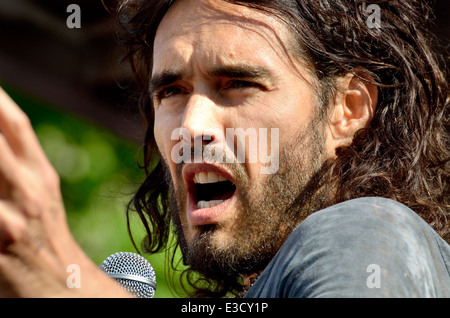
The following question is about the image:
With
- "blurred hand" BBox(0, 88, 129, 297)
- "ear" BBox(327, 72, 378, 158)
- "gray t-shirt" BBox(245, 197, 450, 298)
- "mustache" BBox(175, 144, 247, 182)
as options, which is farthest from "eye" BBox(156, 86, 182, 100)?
"blurred hand" BBox(0, 88, 129, 297)

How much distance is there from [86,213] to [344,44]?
11.2 feet

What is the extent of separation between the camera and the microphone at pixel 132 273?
178 centimetres

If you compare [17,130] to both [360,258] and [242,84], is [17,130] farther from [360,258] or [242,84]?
[242,84]

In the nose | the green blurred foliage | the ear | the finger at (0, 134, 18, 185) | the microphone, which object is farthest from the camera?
the green blurred foliage

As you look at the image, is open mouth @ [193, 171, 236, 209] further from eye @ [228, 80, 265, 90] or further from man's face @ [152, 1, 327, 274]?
eye @ [228, 80, 265, 90]

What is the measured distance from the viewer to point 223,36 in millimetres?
2021

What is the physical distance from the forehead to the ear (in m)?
0.26

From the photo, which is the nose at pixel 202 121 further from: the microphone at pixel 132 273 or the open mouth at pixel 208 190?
the microphone at pixel 132 273

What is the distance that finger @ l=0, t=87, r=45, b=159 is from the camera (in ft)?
2.99

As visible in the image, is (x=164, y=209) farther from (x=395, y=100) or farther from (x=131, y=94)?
(x=395, y=100)

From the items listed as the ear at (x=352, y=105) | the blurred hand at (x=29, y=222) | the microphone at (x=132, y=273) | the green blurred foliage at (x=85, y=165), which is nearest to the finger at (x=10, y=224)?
the blurred hand at (x=29, y=222)

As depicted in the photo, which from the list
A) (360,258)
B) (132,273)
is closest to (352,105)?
(132,273)

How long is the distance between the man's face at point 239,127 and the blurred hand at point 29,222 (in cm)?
99

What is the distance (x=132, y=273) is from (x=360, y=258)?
866mm
